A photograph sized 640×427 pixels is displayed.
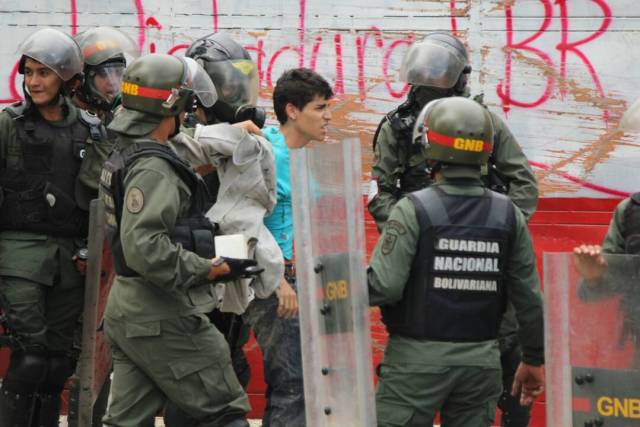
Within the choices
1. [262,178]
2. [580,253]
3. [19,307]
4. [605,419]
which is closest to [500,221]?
[580,253]

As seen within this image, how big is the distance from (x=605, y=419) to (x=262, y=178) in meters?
1.87

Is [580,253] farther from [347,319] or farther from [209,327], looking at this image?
[209,327]

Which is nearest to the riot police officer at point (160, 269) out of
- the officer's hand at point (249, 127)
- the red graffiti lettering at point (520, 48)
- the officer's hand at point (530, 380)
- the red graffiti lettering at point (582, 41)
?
the officer's hand at point (249, 127)

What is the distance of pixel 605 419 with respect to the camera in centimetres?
513

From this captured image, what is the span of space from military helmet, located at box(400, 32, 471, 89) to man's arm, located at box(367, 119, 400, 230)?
285mm

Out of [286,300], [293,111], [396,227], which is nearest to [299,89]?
[293,111]

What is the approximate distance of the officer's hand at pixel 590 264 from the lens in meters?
5.14

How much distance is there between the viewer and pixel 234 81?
22.5 feet

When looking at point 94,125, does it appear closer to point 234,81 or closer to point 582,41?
point 234,81

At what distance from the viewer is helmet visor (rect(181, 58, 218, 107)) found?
5.98m

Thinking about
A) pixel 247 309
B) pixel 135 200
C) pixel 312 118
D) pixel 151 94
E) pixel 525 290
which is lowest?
pixel 247 309

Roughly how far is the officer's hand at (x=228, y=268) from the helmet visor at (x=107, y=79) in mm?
2437

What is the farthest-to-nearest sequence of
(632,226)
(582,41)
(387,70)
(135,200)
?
1. (387,70)
2. (582,41)
3. (632,226)
4. (135,200)

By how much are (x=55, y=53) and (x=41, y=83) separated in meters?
0.18
